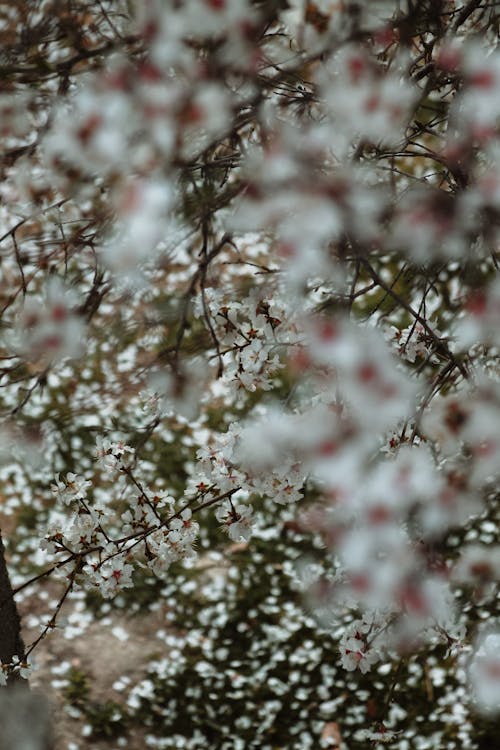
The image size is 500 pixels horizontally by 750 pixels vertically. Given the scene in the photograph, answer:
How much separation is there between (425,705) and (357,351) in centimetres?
294

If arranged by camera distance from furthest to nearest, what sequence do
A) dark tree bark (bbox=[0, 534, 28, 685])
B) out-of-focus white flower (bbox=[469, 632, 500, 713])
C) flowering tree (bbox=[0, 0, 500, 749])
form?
dark tree bark (bbox=[0, 534, 28, 685]), out-of-focus white flower (bbox=[469, 632, 500, 713]), flowering tree (bbox=[0, 0, 500, 749])

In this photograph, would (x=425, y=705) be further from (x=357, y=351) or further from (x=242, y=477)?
(x=357, y=351)

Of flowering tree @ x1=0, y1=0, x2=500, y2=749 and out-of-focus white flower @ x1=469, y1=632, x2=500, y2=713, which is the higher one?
flowering tree @ x1=0, y1=0, x2=500, y2=749

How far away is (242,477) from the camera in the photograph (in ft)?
7.56

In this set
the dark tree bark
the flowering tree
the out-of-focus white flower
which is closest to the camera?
the flowering tree

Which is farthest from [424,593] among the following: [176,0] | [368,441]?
[176,0]

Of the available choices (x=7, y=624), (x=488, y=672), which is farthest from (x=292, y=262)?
(x=7, y=624)

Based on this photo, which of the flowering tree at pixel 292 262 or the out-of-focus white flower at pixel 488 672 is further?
the out-of-focus white flower at pixel 488 672

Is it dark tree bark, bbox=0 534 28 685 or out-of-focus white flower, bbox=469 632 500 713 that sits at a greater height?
dark tree bark, bbox=0 534 28 685

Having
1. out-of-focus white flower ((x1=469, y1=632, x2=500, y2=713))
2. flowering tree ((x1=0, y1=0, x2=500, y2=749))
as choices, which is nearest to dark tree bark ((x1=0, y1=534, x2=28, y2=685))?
flowering tree ((x1=0, y1=0, x2=500, y2=749))

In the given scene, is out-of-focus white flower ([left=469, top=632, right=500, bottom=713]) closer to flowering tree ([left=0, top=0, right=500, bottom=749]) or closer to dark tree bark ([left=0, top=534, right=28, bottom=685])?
flowering tree ([left=0, top=0, right=500, bottom=749])

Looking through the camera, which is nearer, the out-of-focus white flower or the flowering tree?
the flowering tree

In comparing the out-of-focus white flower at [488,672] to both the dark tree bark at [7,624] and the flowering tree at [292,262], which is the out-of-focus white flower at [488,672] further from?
the dark tree bark at [7,624]

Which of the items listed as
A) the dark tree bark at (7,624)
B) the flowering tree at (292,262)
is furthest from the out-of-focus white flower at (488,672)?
the dark tree bark at (7,624)
